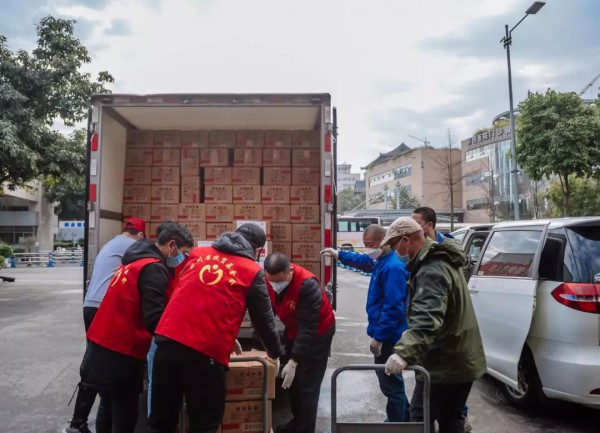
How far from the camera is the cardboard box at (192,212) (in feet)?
21.6

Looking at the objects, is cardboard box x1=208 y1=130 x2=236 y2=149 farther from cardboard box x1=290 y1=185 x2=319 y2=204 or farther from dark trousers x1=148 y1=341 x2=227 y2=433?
dark trousers x1=148 y1=341 x2=227 y2=433

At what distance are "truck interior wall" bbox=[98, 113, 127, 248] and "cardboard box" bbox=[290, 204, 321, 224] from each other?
2177 mm

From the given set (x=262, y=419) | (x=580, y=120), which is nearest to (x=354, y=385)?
(x=262, y=419)

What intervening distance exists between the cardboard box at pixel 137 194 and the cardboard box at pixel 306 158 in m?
1.91

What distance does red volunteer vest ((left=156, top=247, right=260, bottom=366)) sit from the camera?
296 centimetres

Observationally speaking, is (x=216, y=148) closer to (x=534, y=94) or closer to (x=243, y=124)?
(x=243, y=124)

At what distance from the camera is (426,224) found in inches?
204

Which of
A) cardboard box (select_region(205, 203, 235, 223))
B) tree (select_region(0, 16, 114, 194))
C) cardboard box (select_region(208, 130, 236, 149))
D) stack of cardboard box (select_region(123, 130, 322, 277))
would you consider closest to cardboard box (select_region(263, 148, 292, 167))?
stack of cardboard box (select_region(123, 130, 322, 277))

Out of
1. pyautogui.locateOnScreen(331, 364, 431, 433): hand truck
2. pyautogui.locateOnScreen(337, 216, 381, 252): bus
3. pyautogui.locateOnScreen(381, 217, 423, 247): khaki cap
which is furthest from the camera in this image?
pyautogui.locateOnScreen(337, 216, 381, 252): bus

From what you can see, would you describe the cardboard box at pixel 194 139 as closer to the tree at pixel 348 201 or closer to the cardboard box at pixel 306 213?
the cardboard box at pixel 306 213

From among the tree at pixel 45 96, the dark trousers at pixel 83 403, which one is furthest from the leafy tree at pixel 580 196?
the dark trousers at pixel 83 403

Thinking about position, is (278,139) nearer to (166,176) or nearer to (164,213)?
(166,176)

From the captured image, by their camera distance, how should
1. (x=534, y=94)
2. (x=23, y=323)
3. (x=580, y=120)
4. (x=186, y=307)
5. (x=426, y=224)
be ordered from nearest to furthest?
(x=186, y=307) < (x=426, y=224) < (x=23, y=323) < (x=580, y=120) < (x=534, y=94)

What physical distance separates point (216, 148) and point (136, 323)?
12.7 ft
